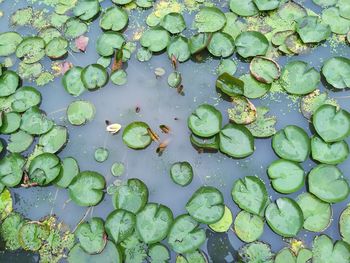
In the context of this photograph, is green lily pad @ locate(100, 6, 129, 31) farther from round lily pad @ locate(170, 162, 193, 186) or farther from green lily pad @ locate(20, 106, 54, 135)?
round lily pad @ locate(170, 162, 193, 186)

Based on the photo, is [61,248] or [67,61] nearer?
[61,248]

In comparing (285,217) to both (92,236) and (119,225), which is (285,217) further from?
(92,236)

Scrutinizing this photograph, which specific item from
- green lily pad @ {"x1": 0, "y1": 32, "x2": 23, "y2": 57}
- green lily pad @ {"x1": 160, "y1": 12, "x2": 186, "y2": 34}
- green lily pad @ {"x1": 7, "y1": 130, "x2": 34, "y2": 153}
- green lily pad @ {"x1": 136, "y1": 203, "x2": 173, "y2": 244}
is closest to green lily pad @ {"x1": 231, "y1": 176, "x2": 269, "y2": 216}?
green lily pad @ {"x1": 136, "y1": 203, "x2": 173, "y2": 244}

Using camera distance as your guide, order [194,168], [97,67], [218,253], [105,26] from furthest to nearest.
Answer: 1. [105,26]
2. [97,67]
3. [194,168]
4. [218,253]

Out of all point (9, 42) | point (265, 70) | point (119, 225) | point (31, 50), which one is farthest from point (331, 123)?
point (9, 42)

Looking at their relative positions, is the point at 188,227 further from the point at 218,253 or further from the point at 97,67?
the point at 97,67

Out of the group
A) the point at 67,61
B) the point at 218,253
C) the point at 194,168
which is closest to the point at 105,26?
the point at 67,61

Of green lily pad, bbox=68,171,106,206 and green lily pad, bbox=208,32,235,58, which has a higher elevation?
green lily pad, bbox=208,32,235,58

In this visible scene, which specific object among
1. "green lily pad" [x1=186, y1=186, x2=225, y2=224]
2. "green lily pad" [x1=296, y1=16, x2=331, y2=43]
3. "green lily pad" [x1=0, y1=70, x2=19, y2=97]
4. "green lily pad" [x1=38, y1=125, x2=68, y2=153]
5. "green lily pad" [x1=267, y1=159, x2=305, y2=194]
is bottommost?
"green lily pad" [x1=38, y1=125, x2=68, y2=153]
